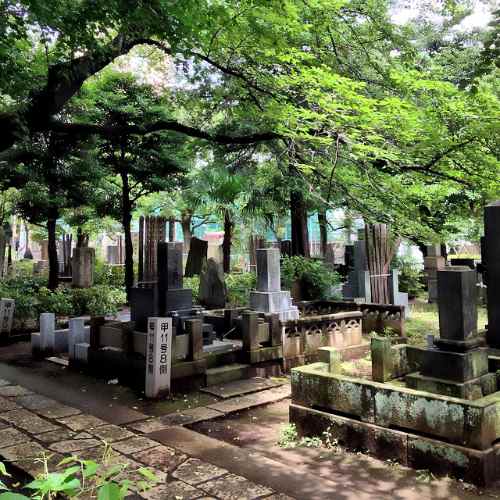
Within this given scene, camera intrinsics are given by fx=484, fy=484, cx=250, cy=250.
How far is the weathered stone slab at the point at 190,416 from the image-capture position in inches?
253

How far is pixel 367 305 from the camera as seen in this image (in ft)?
→ 40.2

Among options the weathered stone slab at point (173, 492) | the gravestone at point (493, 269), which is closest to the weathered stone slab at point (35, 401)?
the weathered stone slab at point (173, 492)

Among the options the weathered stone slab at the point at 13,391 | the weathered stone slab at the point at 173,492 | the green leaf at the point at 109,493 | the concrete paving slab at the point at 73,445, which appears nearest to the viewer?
the green leaf at the point at 109,493

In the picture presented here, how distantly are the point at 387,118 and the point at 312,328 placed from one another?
4352 mm

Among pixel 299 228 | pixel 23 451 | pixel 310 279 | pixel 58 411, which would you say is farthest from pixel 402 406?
pixel 299 228

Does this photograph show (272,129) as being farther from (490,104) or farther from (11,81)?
(11,81)

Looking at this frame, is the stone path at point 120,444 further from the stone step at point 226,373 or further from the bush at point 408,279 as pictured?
the bush at point 408,279

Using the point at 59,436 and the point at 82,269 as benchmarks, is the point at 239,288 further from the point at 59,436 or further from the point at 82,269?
the point at 59,436

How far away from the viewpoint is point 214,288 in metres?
13.0

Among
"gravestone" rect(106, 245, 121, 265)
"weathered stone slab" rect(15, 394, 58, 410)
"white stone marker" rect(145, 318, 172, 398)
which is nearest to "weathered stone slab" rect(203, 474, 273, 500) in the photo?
"white stone marker" rect(145, 318, 172, 398)

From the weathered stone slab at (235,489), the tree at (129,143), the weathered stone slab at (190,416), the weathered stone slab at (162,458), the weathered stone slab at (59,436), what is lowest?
the weathered stone slab at (190,416)

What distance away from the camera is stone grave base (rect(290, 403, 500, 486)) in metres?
4.52

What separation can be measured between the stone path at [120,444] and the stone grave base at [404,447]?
1.56 m

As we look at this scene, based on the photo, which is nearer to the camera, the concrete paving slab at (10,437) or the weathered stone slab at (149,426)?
the concrete paving slab at (10,437)
